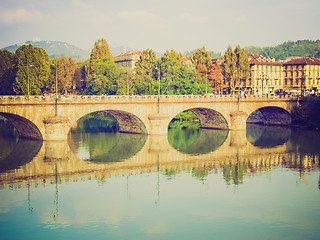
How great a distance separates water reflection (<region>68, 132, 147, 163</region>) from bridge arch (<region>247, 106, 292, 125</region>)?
37.0m

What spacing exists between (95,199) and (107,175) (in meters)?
9.64

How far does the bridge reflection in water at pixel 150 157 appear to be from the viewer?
49531 millimetres

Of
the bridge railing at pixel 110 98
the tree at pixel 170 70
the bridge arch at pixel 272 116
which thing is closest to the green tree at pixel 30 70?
the bridge railing at pixel 110 98

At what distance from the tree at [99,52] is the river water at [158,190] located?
58.2m

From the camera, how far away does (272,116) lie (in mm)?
101250

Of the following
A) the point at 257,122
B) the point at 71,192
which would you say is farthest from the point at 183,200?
the point at 257,122

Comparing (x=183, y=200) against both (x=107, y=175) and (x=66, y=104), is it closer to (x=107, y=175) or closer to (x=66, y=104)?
(x=107, y=175)

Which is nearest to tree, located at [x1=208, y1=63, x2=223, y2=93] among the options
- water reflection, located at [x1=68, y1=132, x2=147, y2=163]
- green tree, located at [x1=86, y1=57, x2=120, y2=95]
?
green tree, located at [x1=86, y1=57, x2=120, y2=95]

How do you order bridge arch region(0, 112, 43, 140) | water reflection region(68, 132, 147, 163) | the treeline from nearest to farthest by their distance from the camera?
water reflection region(68, 132, 147, 163), bridge arch region(0, 112, 43, 140), the treeline

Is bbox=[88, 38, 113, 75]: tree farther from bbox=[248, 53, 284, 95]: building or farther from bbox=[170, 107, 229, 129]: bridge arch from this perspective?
bbox=[248, 53, 284, 95]: building

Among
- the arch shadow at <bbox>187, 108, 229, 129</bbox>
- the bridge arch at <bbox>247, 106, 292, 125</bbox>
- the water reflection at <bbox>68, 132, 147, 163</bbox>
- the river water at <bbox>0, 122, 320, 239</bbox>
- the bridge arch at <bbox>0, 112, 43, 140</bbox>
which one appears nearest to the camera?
the river water at <bbox>0, 122, 320, 239</bbox>

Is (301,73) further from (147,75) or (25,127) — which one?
(25,127)

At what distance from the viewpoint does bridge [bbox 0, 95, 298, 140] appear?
6475 centimetres

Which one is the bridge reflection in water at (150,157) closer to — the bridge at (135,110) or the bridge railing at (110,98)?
the bridge at (135,110)
